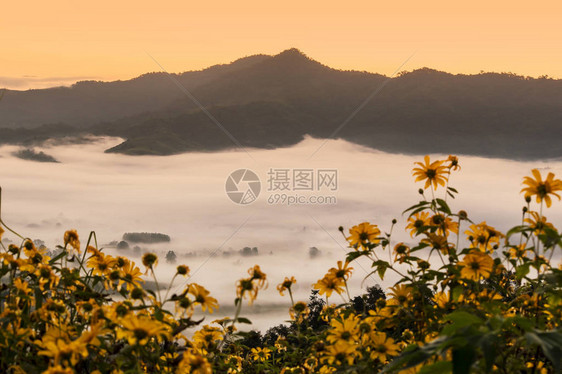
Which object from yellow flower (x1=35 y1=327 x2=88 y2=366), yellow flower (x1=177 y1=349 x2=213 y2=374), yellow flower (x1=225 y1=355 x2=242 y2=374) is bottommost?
yellow flower (x1=225 y1=355 x2=242 y2=374)

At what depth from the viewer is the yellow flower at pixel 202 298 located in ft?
8.27

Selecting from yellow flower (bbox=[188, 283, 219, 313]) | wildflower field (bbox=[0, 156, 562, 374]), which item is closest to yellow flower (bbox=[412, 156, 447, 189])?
wildflower field (bbox=[0, 156, 562, 374])

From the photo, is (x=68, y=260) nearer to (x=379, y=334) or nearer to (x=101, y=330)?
(x=101, y=330)

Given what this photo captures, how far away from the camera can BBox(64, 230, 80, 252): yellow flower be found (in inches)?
126

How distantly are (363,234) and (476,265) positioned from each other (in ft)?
2.16

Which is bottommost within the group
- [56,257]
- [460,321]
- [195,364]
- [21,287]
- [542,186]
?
[195,364]

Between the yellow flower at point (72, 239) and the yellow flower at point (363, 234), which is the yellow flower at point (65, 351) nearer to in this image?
the yellow flower at point (72, 239)

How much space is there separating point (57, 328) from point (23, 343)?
24 centimetres

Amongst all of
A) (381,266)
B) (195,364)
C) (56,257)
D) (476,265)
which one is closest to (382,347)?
(381,266)

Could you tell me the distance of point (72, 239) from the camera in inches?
127

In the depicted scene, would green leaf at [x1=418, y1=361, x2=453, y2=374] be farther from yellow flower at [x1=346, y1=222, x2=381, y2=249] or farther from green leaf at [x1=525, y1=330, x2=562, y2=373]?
yellow flower at [x1=346, y1=222, x2=381, y2=249]

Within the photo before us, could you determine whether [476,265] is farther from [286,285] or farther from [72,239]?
[72,239]

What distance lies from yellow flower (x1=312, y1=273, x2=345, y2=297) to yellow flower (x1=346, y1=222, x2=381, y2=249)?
0.86 ft

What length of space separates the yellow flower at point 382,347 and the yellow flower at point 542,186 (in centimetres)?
102
